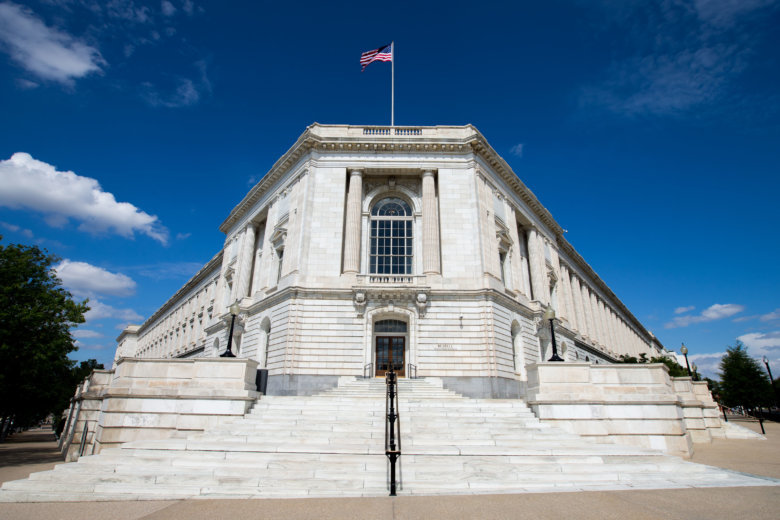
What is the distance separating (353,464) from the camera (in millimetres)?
9523

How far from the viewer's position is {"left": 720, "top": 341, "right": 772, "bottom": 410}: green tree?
47844 mm

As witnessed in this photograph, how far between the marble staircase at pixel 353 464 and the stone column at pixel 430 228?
12.1m

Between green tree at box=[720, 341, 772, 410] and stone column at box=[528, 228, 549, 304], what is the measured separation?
35335mm

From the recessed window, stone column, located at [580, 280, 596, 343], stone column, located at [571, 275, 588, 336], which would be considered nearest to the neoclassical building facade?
the recessed window

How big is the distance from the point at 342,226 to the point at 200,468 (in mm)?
17481

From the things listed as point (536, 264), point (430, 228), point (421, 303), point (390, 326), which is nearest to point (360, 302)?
point (390, 326)

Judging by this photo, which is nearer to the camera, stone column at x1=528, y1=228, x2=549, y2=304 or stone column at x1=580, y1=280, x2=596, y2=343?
stone column at x1=528, y1=228, x2=549, y2=304

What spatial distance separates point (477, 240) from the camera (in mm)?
24953

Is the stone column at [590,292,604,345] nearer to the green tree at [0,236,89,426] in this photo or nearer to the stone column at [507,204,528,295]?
the stone column at [507,204,528,295]

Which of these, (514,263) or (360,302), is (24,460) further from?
(514,263)

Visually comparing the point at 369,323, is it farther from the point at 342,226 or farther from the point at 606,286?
the point at 606,286

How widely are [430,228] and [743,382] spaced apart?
163 ft

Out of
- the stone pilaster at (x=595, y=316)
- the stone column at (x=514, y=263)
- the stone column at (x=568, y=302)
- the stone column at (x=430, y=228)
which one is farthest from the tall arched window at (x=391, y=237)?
the stone pilaster at (x=595, y=316)

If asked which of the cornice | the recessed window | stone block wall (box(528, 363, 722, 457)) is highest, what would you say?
the cornice
